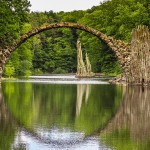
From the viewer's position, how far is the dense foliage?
158ft

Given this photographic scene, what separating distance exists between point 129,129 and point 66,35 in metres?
106

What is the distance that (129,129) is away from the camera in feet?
53.2

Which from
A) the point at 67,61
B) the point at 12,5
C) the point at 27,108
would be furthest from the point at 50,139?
the point at 67,61

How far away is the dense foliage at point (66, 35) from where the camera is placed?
4806 centimetres

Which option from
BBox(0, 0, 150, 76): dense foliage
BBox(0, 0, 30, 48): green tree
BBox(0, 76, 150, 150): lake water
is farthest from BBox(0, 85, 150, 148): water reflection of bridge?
BBox(0, 0, 150, 76): dense foliage

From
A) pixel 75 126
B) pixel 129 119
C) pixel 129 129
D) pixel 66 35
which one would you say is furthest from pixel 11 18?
pixel 66 35

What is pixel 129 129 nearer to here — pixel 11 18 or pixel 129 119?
pixel 129 119

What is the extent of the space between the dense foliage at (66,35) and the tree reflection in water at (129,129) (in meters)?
24.5

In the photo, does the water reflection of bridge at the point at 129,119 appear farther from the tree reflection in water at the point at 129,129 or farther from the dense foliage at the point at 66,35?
the dense foliage at the point at 66,35

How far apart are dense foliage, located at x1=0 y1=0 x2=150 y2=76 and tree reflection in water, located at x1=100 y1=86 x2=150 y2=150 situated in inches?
964

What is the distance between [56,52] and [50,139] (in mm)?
101150

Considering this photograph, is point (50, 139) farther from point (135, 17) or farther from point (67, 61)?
point (67, 61)

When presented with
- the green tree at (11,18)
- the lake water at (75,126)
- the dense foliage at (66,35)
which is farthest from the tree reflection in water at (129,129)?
the dense foliage at (66,35)

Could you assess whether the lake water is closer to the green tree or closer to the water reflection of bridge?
the water reflection of bridge
